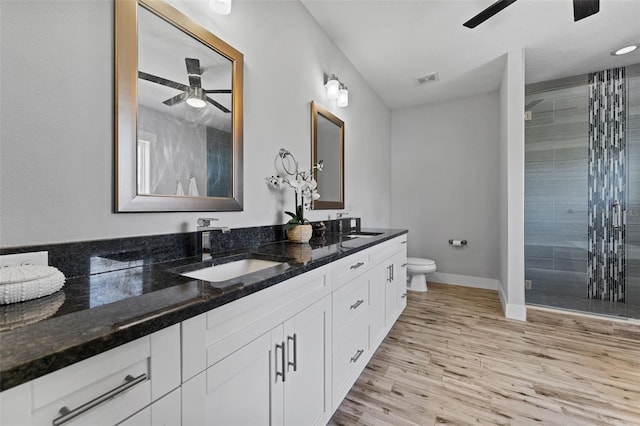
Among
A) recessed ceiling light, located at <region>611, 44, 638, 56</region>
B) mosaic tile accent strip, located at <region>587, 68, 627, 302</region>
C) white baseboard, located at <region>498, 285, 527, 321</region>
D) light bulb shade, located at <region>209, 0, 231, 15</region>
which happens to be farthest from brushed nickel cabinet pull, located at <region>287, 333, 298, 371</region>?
recessed ceiling light, located at <region>611, 44, 638, 56</region>

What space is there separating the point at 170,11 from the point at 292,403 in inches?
66.6

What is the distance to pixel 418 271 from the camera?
340cm

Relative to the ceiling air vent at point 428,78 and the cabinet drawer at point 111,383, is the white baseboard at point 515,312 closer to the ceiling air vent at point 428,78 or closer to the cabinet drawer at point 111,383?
the ceiling air vent at point 428,78

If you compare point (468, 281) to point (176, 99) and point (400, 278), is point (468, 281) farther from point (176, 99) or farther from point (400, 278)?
point (176, 99)

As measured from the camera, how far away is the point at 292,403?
1.05 metres

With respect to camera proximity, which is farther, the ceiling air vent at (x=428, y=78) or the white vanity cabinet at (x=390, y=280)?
the ceiling air vent at (x=428, y=78)

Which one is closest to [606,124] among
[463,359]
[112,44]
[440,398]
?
[463,359]

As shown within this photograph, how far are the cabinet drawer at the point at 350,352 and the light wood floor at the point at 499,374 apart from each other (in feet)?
0.45

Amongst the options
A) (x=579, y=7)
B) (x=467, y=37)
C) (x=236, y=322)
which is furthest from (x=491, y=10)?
(x=236, y=322)

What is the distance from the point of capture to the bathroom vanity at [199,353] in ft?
1.48

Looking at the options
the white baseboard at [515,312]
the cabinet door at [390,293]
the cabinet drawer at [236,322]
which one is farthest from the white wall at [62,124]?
the white baseboard at [515,312]

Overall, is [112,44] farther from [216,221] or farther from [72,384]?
[72,384]

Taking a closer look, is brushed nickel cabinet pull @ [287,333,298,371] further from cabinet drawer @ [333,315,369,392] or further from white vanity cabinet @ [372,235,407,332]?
white vanity cabinet @ [372,235,407,332]

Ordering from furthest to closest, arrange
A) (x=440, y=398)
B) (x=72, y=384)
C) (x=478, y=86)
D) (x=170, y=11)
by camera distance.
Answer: (x=478, y=86) < (x=440, y=398) < (x=170, y=11) < (x=72, y=384)
